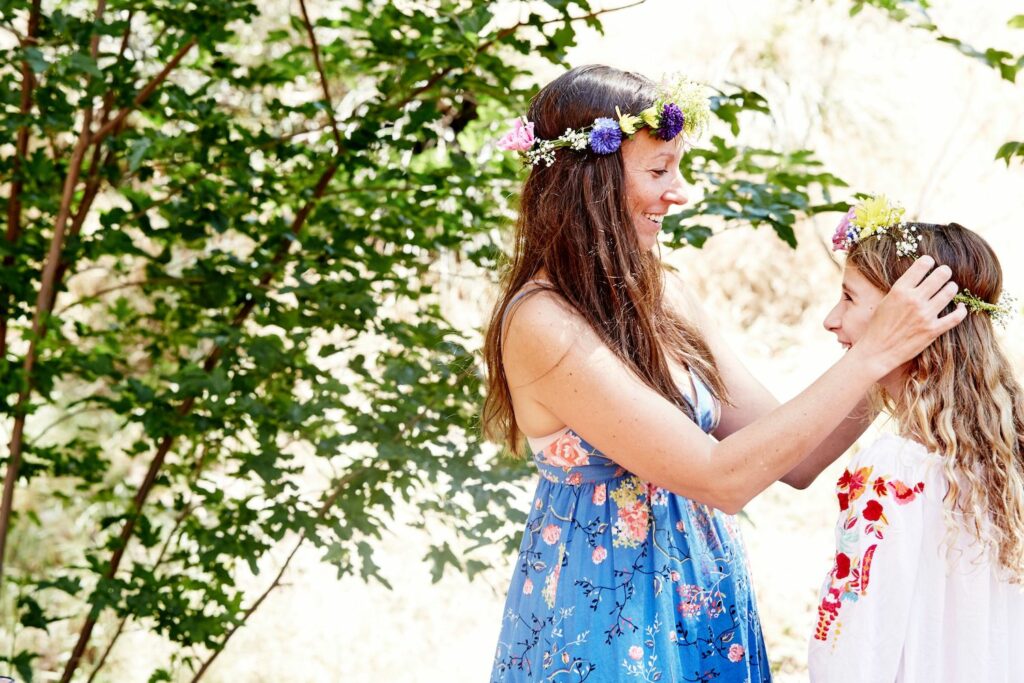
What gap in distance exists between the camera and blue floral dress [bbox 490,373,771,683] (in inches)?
68.0

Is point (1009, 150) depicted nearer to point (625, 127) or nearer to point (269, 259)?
point (625, 127)

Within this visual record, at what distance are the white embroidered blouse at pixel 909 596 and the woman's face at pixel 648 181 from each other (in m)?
0.54

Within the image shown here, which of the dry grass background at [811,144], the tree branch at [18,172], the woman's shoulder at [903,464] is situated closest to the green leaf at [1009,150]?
the woman's shoulder at [903,464]

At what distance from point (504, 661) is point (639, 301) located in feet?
2.22

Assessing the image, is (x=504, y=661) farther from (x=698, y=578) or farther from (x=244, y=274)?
(x=244, y=274)

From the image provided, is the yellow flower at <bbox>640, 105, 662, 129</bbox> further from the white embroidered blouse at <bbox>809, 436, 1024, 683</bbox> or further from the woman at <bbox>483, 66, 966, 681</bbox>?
the white embroidered blouse at <bbox>809, 436, 1024, 683</bbox>

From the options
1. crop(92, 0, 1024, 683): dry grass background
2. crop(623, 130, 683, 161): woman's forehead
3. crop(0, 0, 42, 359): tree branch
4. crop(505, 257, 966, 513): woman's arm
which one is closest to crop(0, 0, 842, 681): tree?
crop(0, 0, 42, 359): tree branch

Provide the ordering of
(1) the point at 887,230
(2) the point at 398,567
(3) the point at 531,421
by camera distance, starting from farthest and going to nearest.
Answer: (2) the point at 398,567, (3) the point at 531,421, (1) the point at 887,230

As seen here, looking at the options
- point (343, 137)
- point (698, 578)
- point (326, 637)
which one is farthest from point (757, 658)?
point (326, 637)

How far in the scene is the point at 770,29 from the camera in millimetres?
6250

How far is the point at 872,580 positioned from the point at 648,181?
2.40 ft

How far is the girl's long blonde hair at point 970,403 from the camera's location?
1573 mm

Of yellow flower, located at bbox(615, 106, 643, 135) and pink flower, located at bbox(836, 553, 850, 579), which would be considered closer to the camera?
pink flower, located at bbox(836, 553, 850, 579)

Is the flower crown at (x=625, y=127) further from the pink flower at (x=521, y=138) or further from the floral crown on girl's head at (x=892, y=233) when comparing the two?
the floral crown on girl's head at (x=892, y=233)
